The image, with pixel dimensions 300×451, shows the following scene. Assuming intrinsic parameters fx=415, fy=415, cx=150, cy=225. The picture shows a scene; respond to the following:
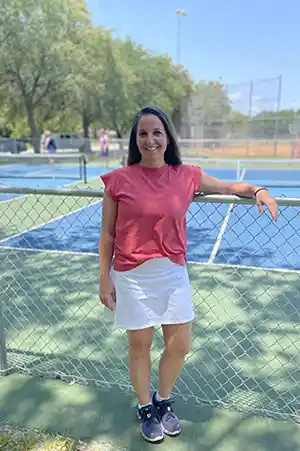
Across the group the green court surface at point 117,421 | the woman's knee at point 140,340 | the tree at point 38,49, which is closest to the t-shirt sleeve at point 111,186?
the woman's knee at point 140,340

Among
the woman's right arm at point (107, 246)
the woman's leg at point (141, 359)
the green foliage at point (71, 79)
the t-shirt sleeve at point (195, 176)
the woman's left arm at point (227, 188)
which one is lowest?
the woman's leg at point (141, 359)

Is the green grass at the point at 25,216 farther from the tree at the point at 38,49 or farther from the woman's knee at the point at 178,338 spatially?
the tree at the point at 38,49

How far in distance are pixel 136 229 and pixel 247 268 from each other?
11.2 ft

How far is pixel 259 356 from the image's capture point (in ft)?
10.8

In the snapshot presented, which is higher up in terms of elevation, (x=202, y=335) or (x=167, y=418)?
(x=167, y=418)

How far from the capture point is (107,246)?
2.24 metres

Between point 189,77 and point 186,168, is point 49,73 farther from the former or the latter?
Result: point 186,168

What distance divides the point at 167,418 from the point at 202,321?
4.94 feet

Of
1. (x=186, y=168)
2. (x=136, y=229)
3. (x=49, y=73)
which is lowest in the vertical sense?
(x=136, y=229)

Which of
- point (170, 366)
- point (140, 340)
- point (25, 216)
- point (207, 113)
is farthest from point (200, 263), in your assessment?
point (207, 113)

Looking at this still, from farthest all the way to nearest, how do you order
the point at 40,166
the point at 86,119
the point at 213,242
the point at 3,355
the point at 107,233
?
the point at 86,119
the point at 40,166
the point at 213,242
the point at 3,355
the point at 107,233

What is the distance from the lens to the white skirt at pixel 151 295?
7.04 feet

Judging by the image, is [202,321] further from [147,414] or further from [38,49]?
[38,49]

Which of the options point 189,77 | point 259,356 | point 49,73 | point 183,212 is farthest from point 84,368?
point 189,77
